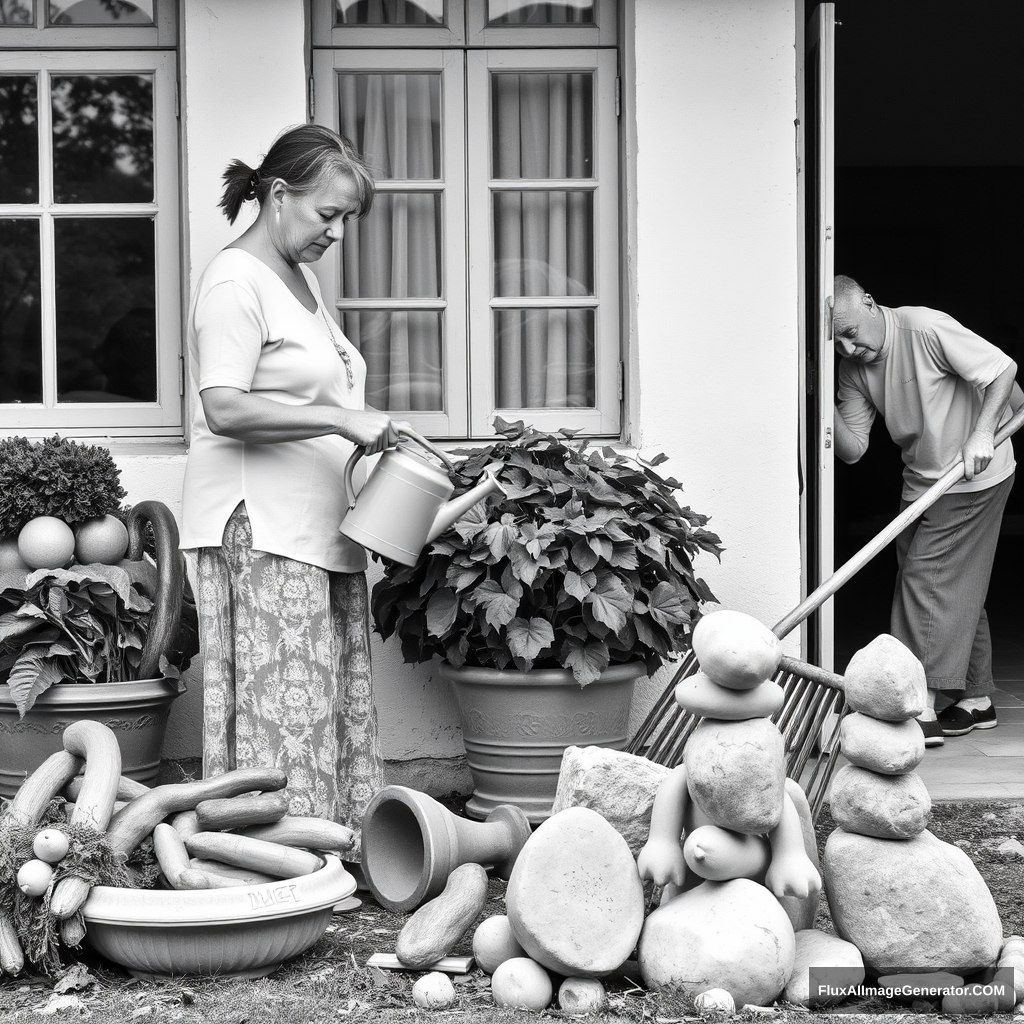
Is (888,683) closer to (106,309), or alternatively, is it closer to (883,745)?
(883,745)

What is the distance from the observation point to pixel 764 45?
4.27 metres

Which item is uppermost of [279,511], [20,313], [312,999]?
[20,313]

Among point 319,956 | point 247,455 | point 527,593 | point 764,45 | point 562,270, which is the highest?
point 764,45

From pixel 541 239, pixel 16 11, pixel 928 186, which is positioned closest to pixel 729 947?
pixel 541 239

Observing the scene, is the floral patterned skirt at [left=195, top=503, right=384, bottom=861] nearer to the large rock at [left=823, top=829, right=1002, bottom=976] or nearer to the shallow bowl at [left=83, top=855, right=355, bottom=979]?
the shallow bowl at [left=83, top=855, right=355, bottom=979]

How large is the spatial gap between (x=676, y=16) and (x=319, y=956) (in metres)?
3.02

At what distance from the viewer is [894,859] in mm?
2658

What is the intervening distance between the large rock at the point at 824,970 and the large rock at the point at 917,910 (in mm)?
65

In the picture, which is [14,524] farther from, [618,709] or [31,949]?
[618,709]

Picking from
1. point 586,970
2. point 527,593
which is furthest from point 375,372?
point 586,970

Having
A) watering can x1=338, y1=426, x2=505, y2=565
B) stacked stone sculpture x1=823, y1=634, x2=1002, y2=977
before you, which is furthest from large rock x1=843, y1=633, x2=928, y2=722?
watering can x1=338, y1=426, x2=505, y2=565

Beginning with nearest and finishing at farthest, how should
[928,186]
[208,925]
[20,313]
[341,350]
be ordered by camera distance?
1. [208,925]
2. [341,350]
3. [20,313]
4. [928,186]

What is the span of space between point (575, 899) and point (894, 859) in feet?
2.15

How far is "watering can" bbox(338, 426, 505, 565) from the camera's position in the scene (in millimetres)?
3203
